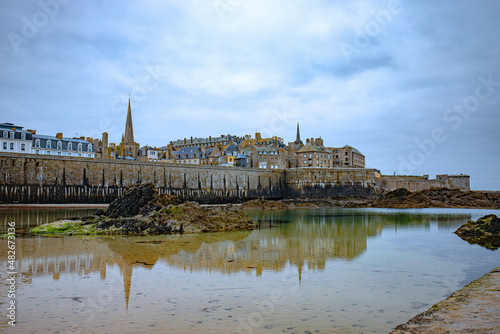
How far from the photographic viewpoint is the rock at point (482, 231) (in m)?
17.6

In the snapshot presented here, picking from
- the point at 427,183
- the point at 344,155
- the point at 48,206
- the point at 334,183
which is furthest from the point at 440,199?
the point at 344,155

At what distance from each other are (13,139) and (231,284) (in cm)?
4701

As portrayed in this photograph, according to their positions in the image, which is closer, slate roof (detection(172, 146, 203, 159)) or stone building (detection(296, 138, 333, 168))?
stone building (detection(296, 138, 333, 168))

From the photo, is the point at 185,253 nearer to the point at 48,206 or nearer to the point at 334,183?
the point at 48,206

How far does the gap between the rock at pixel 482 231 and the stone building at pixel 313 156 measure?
58583mm

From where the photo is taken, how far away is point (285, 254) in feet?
42.8

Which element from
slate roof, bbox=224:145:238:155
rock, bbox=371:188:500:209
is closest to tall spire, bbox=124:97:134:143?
slate roof, bbox=224:145:238:155

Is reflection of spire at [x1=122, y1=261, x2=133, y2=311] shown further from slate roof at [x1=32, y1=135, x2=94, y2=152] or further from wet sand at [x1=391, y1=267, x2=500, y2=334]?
slate roof at [x1=32, y1=135, x2=94, y2=152]

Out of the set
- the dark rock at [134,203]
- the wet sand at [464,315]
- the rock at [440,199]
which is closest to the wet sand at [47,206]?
the dark rock at [134,203]

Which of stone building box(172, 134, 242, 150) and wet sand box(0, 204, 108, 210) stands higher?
stone building box(172, 134, 242, 150)

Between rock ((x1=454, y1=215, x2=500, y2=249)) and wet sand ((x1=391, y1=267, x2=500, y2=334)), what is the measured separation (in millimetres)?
11178

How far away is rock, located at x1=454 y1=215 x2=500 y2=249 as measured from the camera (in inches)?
692

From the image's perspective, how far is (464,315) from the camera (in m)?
5.93

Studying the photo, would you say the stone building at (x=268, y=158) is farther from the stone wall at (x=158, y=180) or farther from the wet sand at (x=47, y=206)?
the wet sand at (x=47, y=206)
